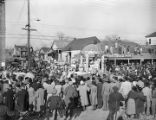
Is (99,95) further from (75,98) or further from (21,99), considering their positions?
(21,99)

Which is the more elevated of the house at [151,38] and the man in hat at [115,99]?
the house at [151,38]

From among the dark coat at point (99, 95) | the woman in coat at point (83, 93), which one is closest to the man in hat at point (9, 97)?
the woman in coat at point (83, 93)

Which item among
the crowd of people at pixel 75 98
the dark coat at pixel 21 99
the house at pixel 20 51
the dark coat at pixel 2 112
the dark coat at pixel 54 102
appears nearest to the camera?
the dark coat at pixel 2 112

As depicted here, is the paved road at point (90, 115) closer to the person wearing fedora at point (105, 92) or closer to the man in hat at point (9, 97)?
the person wearing fedora at point (105, 92)

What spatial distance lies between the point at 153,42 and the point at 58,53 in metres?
25.6

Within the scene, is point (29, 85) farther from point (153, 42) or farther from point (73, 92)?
point (153, 42)

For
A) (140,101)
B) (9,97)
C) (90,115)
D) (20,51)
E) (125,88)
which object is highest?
(20,51)

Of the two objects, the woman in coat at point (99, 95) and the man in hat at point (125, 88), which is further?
the woman in coat at point (99, 95)

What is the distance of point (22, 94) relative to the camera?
A: 432 inches

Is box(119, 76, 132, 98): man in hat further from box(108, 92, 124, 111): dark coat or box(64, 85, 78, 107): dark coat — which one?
box(64, 85, 78, 107): dark coat

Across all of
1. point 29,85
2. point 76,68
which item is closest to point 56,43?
point 76,68

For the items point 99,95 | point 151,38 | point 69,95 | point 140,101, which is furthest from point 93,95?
point 151,38

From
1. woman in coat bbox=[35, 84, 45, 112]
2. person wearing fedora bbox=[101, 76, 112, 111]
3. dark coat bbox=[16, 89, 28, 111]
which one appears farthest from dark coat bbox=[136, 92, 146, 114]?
dark coat bbox=[16, 89, 28, 111]

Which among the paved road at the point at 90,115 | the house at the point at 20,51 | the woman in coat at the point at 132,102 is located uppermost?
the house at the point at 20,51
